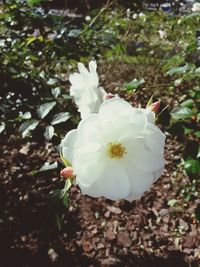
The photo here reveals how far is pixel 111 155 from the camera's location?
1121 mm

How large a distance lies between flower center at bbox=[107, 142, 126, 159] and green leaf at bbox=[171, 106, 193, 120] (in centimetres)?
62

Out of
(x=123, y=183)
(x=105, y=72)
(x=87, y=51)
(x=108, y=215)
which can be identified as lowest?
(x=105, y=72)

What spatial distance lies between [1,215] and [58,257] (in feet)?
1.99

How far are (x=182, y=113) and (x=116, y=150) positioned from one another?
67 centimetres

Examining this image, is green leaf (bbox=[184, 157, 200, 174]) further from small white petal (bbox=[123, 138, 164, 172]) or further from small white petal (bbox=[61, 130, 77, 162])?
small white petal (bbox=[61, 130, 77, 162])

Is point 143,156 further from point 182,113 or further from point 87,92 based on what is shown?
point 182,113

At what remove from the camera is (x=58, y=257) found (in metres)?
2.73

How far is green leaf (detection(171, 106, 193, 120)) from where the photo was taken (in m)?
1.69

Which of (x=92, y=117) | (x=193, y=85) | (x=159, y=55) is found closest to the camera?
(x=92, y=117)

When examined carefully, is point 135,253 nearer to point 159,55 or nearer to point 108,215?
point 108,215

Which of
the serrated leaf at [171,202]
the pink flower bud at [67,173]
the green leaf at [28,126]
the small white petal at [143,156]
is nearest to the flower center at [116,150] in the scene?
the small white petal at [143,156]

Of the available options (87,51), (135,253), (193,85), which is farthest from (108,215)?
(193,85)

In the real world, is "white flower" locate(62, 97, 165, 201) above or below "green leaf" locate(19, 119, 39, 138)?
above

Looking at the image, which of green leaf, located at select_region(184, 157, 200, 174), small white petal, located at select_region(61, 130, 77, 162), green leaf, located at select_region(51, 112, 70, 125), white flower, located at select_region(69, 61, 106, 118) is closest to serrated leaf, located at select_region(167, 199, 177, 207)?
green leaf, located at select_region(184, 157, 200, 174)
